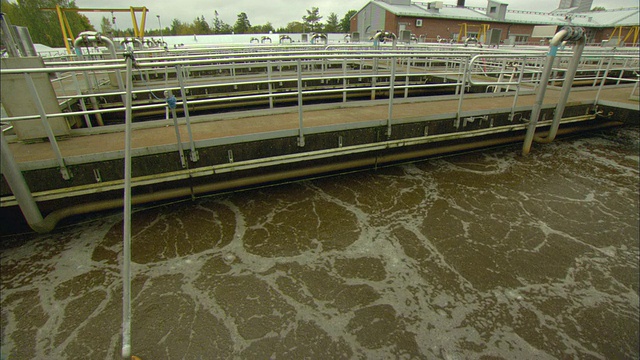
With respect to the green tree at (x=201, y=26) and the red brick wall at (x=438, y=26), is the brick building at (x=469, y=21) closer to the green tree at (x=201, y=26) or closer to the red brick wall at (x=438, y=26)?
the red brick wall at (x=438, y=26)

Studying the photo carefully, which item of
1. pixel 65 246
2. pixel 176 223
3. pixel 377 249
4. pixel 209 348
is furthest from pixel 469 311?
pixel 65 246

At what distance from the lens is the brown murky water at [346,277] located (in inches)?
111

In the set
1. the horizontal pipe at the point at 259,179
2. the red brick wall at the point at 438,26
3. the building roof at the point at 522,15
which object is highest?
the building roof at the point at 522,15

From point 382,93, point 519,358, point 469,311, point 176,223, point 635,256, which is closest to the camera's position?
point 519,358

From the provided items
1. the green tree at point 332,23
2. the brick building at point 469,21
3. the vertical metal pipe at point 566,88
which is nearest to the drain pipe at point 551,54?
the vertical metal pipe at point 566,88

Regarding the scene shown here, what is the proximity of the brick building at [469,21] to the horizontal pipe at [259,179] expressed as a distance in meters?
26.7

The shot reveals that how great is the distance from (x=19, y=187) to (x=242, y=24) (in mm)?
89785

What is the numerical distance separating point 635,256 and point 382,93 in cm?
690

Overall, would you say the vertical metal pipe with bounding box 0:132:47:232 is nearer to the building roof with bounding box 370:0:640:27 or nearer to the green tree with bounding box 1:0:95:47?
the building roof with bounding box 370:0:640:27

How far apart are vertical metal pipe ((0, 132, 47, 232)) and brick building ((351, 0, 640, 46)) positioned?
100 feet

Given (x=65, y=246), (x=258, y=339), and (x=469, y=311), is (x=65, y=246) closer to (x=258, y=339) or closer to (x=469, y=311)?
(x=258, y=339)

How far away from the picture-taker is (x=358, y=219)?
4605 mm

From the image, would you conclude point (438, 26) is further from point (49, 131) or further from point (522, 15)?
point (49, 131)

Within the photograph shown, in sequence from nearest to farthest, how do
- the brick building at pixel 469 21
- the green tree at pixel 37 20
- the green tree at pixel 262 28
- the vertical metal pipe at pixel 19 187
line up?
1. the vertical metal pipe at pixel 19 187
2. the brick building at pixel 469 21
3. the green tree at pixel 37 20
4. the green tree at pixel 262 28
